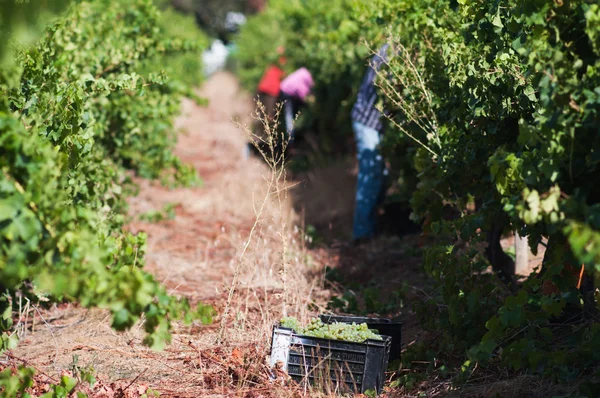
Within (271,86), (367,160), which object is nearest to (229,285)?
(367,160)

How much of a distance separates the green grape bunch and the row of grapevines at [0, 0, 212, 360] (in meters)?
0.65

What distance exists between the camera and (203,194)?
9.86 m

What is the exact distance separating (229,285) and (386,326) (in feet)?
5.43

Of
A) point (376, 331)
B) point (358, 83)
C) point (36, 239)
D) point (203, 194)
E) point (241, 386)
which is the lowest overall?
point (241, 386)

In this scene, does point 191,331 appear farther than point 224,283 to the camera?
No

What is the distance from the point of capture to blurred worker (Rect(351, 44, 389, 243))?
21.4 feet

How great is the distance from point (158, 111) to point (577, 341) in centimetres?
420

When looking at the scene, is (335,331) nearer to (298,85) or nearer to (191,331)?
(191,331)

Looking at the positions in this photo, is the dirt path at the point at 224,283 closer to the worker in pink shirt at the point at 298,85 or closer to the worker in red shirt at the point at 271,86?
the worker in pink shirt at the point at 298,85

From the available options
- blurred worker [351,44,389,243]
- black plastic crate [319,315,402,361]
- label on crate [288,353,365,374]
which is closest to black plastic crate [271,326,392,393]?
label on crate [288,353,365,374]

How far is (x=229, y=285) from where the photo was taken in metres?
5.22

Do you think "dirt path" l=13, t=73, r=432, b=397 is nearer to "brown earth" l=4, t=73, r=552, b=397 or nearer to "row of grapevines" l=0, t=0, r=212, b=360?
"brown earth" l=4, t=73, r=552, b=397

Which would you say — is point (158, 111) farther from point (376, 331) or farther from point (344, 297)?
point (376, 331)

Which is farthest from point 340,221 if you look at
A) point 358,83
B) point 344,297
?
point 344,297
